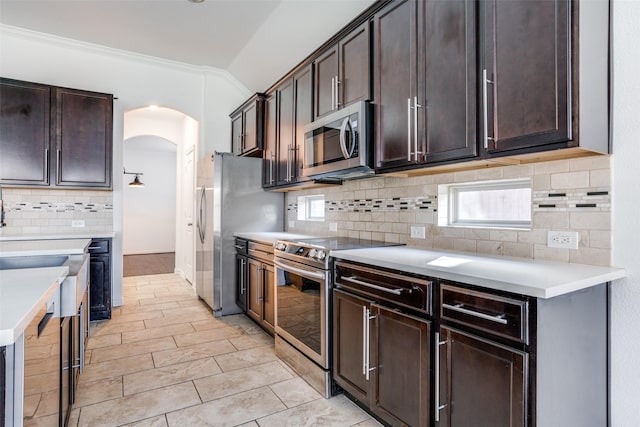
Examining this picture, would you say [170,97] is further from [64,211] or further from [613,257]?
[613,257]

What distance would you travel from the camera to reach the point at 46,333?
1.28m

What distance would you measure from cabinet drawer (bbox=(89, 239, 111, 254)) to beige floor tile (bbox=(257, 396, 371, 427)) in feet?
8.63

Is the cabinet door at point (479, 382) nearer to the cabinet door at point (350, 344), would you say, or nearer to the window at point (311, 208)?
the cabinet door at point (350, 344)

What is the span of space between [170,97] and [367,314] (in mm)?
4002

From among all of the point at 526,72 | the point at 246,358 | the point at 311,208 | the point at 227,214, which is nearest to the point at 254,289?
the point at 246,358

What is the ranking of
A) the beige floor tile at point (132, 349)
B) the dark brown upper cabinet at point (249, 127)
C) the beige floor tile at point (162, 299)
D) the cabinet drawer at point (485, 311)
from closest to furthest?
the cabinet drawer at point (485, 311) → the beige floor tile at point (132, 349) → the dark brown upper cabinet at point (249, 127) → the beige floor tile at point (162, 299)

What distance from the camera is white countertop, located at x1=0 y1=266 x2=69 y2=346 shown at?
2.80 ft

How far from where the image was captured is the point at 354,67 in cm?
256

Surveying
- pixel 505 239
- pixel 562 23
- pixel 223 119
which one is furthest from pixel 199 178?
pixel 562 23

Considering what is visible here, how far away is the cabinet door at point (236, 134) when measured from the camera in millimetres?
4516

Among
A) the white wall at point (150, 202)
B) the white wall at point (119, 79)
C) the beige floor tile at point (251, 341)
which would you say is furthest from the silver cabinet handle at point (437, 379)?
the white wall at point (150, 202)

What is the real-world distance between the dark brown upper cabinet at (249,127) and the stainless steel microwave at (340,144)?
1180 mm

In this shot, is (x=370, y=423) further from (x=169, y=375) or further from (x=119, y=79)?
(x=119, y=79)

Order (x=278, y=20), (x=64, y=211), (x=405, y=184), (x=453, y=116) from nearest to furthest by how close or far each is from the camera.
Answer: (x=453, y=116) < (x=405, y=184) < (x=278, y=20) < (x=64, y=211)
